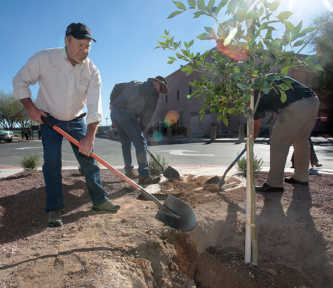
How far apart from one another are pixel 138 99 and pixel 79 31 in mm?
2090

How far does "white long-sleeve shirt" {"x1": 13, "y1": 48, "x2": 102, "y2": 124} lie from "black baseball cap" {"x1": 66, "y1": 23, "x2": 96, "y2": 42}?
263 millimetres

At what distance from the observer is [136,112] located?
4.18 meters

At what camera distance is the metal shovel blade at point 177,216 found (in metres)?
2.10

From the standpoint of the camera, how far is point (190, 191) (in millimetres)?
3328

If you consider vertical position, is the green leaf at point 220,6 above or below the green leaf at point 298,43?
above

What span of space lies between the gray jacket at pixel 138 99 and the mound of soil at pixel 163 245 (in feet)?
5.73

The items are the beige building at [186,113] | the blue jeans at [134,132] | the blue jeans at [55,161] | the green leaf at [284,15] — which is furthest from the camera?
the beige building at [186,113]

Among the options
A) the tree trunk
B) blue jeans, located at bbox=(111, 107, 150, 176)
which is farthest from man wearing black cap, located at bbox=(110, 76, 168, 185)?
the tree trunk

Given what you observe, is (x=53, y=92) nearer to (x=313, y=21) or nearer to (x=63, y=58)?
(x=63, y=58)

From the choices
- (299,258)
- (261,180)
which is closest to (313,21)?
(261,180)

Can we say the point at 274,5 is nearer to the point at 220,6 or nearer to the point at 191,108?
the point at 220,6

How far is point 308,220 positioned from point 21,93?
2919mm

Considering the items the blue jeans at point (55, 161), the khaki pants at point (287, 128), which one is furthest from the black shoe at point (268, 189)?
the blue jeans at point (55, 161)

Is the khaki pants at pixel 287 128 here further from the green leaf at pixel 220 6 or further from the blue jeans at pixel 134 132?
the green leaf at pixel 220 6
